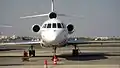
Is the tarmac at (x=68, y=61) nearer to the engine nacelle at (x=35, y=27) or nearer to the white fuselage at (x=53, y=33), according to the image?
the white fuselage at (x=53, y=33)

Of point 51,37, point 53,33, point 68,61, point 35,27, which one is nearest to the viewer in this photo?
point 51,37

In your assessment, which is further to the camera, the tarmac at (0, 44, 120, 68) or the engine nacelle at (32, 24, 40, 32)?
the engine nacelle at (32, 24, 40, 32)

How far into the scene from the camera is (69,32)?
70.7 feet

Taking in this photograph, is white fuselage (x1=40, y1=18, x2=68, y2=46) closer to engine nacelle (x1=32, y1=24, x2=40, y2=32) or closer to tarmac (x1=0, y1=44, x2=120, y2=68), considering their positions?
tarmac (x1=0, y1=44, x2=120, y2=68)

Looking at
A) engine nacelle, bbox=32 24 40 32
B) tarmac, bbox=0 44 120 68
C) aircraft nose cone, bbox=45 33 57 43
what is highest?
engine nacelle, bbox=32 24 40 32

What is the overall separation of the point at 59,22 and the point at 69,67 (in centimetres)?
602

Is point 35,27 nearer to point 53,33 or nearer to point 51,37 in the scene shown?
point 53,33

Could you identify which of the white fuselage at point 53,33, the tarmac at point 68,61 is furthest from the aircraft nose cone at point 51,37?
the tarmac at point 68,61

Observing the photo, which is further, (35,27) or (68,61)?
(35,27)

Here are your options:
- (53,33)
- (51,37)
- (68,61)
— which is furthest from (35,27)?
(68,61)

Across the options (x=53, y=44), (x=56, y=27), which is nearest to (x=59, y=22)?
A: (x=56, y=27)

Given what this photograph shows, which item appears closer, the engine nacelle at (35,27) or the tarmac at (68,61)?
the tarmac at (68,61)

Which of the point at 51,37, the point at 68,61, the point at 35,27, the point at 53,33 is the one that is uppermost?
the point at 35,27

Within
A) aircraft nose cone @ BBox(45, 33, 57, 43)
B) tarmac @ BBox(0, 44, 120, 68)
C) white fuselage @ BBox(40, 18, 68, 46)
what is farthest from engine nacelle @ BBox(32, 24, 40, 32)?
aircraft nose cone @ BBox(45, 33, 57, 43)
